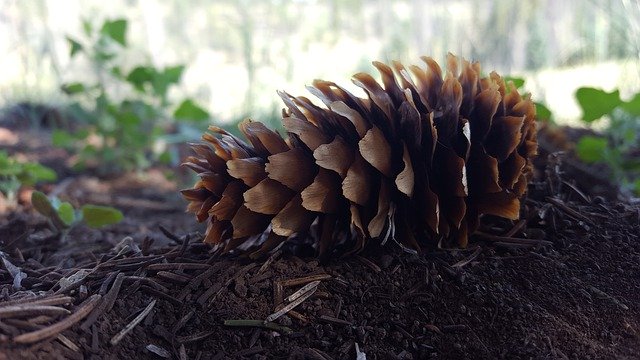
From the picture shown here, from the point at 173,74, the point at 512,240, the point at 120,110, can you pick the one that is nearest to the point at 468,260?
the point at 512,240

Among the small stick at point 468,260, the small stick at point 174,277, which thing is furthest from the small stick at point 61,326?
the small stick at point 468,260

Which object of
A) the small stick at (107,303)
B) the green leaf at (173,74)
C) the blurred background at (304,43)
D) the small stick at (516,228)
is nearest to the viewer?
the small stick at (107,303)

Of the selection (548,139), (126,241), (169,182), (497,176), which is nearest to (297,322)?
(497,176)

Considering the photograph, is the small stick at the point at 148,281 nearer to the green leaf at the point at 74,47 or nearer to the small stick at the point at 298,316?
the small stick at the point at 298,316

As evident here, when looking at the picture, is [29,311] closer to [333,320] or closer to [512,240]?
[333,320]

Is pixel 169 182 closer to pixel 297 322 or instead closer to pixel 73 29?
pixel 297 322

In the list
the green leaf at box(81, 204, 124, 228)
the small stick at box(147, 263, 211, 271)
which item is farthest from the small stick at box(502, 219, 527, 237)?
the green leaf at box(81, 204, 124, 228)

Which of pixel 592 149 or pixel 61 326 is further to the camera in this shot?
pixel 592 149
